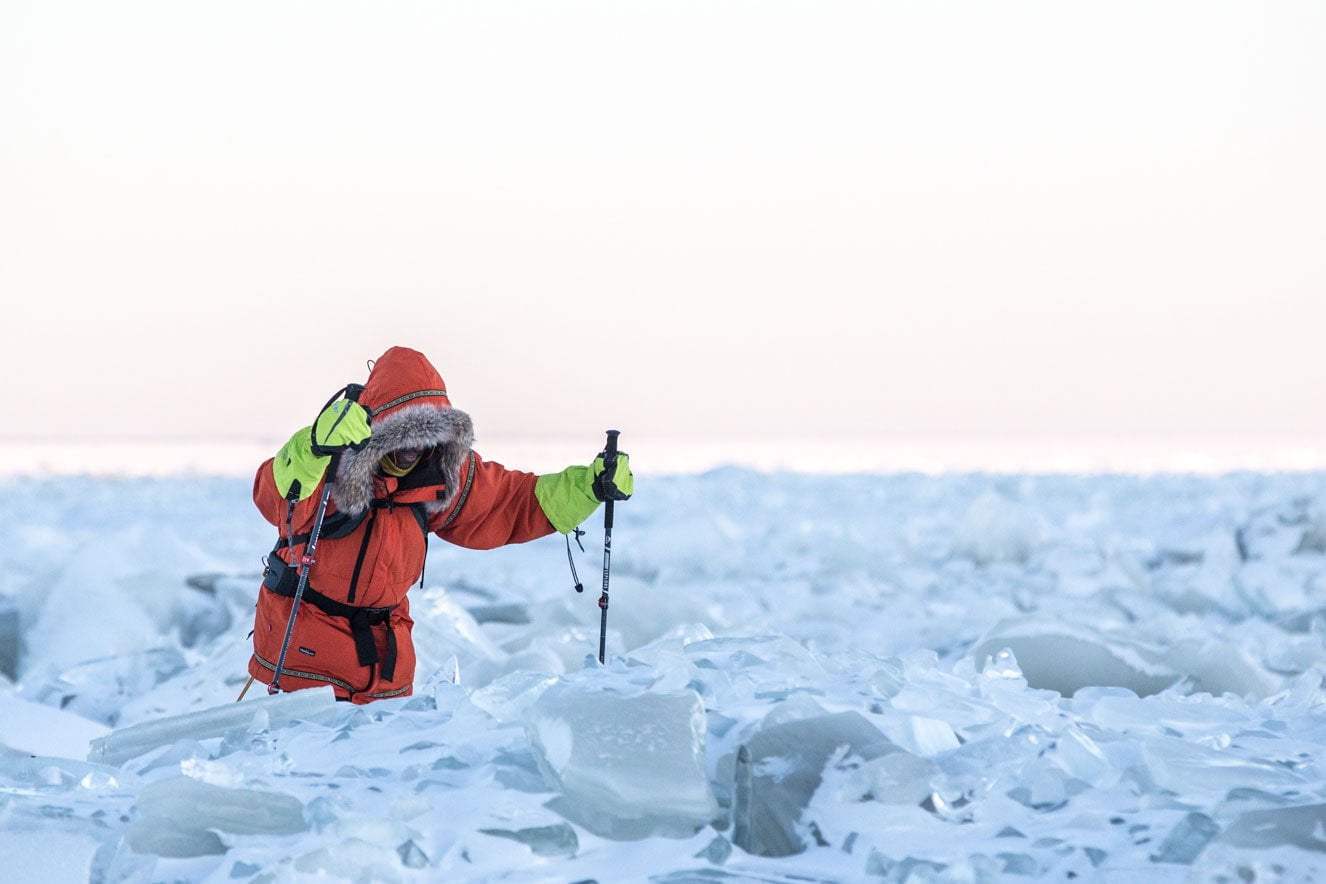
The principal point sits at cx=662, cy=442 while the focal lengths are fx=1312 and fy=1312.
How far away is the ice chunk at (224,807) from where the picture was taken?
2.07 metres

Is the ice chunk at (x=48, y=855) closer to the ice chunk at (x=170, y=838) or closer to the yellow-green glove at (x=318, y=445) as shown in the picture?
the ice chunk at (x=170, y=838)

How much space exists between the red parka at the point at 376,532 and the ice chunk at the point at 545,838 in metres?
1.49

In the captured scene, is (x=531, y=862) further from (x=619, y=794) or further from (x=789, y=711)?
(x=789, y=711)

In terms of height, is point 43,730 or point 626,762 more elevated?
point 626,762

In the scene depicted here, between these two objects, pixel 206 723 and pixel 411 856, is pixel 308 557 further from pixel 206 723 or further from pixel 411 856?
pixel 411 856

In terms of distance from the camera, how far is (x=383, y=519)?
3.41 metres

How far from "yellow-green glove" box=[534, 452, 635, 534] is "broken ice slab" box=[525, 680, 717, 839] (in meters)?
1.23

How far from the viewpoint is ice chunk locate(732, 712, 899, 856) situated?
2.07 meters

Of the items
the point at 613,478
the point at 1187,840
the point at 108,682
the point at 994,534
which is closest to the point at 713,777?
the point at 1187,840

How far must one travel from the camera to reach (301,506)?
11.1ft

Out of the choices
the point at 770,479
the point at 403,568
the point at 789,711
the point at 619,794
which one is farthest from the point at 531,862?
the point at 770,479

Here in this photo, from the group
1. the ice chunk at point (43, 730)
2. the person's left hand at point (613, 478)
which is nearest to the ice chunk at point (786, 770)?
the person's left hand at point (613, 478)

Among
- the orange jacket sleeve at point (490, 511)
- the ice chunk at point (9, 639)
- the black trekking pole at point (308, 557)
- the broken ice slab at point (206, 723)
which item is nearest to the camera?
the broken ice slab at point (206, 723)

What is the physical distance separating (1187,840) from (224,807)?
1.47 meters
